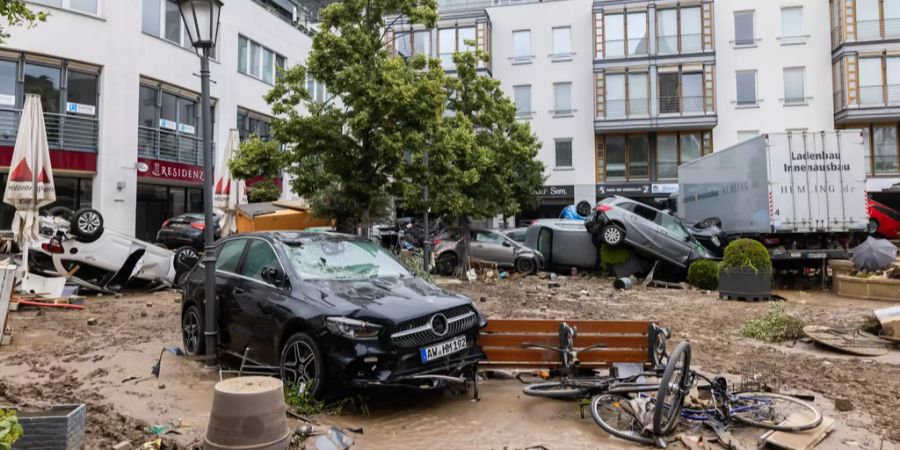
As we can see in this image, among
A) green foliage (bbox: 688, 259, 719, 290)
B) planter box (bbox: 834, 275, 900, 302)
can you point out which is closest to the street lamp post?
green foliage (bbox: 688, 259, 719, 290)

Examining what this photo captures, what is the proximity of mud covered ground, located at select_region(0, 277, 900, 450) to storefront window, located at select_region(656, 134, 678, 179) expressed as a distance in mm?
23585

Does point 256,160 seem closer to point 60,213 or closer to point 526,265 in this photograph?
point 60,213

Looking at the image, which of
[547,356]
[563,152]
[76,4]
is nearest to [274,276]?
[547,356]

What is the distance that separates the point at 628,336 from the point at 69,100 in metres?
20.7

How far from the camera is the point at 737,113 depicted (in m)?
33.2

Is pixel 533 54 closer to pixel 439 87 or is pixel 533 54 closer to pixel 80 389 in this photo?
pixel 439 87

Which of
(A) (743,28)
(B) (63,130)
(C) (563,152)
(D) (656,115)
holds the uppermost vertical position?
(A) (743,28)

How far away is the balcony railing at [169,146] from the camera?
2170cm

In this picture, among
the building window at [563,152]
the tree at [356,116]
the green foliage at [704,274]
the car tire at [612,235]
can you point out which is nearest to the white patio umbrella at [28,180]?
the tree at [356,116]

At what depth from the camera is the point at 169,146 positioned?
2277 cm

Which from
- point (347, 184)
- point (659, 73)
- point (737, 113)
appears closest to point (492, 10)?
point (659, 73)

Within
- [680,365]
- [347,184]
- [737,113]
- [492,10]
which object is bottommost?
[680,365]

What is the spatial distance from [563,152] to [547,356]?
3044 cm

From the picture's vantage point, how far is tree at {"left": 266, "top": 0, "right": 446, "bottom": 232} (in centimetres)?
1070
